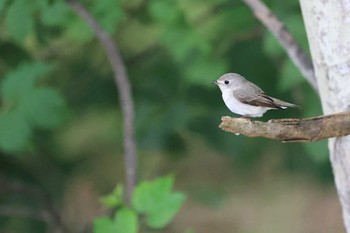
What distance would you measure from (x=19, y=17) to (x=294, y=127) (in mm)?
1433

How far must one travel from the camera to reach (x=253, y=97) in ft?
4.74

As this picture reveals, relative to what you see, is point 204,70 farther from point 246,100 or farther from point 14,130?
point 246,100

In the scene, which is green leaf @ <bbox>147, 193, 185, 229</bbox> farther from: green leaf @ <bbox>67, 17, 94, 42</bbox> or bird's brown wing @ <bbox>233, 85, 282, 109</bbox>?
green leaf @ <bbox>67, 17, 94, 42</bbox>

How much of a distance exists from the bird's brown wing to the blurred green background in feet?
4.68

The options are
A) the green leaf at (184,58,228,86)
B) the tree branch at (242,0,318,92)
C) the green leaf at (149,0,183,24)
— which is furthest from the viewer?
the green leaf at (184,58,228,86)

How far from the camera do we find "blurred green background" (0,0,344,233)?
9.80ft

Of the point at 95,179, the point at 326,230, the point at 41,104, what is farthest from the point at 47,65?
the point at 326,230

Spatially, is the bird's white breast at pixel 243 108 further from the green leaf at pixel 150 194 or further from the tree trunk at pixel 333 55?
the green leaf at pixel 150 194

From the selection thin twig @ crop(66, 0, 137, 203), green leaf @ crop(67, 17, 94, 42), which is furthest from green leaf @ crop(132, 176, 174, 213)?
green leaf @ crop(67, 17, 94, 42)

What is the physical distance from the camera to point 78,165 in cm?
421

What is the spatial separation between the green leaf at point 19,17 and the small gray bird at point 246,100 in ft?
4.70

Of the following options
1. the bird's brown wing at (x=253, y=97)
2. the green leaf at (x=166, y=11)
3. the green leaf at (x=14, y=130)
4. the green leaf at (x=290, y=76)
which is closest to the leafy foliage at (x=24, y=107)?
the green leaf at (x=14, y=130)

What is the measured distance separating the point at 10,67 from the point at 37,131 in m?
0.46

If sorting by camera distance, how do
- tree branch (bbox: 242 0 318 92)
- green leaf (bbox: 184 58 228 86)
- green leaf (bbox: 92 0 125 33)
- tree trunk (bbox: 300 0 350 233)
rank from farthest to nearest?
green leaf (bbox: 184 58 228 86)
green leaf (bbox: 92 0 125 33)
tree branch (bbox: 242 0 318 92)
tree trunk (bbox: 300 0 350 233)
